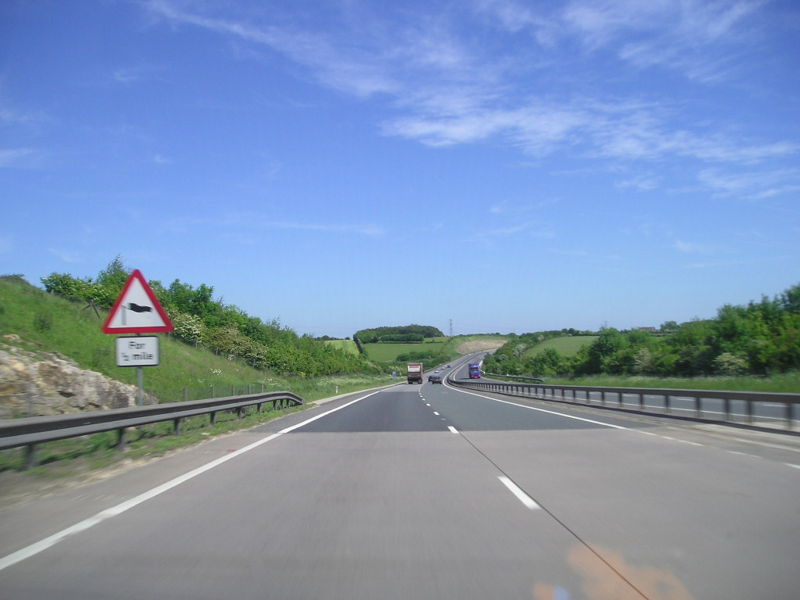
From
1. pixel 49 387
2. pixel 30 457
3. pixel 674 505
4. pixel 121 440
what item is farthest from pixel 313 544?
pixel 49 387

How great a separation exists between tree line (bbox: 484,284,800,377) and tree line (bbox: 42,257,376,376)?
38739 mm

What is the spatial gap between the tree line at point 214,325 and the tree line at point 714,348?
3874 centimetres

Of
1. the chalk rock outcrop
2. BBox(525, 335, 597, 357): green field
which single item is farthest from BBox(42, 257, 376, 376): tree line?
BBox(525, 335, 597, 357): green field

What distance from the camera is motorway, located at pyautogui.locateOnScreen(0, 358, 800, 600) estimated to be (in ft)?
19.3

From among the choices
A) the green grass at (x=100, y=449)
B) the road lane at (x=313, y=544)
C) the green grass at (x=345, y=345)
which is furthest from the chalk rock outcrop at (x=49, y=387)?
the green grass at (x=345, y=345)

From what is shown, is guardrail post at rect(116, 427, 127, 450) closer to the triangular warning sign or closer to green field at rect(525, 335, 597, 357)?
the triangular warning sign

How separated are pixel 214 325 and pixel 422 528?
80.4 meters

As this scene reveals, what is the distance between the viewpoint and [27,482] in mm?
10734

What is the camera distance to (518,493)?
396 inches

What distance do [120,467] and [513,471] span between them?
6688mm

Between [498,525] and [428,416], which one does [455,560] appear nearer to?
[498,525]

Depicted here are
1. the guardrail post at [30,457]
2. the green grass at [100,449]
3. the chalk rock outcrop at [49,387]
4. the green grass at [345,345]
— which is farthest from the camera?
the green grass at [345,345]

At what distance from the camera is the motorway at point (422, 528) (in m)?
5.87

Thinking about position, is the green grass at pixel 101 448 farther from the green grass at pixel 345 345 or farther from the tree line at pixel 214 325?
the green grass at pixel 345 345
